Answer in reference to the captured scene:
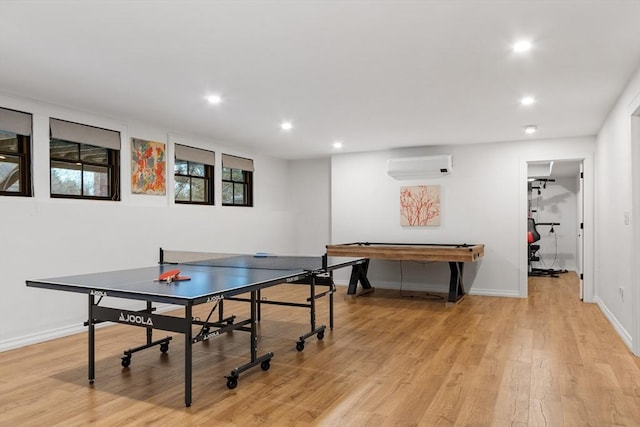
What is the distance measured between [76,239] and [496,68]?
4203 millimetres

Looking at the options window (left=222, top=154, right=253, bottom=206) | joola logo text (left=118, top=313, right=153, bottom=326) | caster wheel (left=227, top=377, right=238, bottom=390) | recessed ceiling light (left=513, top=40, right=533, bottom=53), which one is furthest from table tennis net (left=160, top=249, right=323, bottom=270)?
recessed ceiling light (left=513, top=40, right=533, bottom=53)

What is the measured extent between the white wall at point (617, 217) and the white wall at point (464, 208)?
100 cm

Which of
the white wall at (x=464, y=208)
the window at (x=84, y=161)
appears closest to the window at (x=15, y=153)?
the window at (x=84, y=161)

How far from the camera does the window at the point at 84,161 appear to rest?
4539 millimetres

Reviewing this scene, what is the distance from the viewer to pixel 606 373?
3.25 meters

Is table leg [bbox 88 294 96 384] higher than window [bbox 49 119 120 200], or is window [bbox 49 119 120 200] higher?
window [bbox 49 119 120 200]

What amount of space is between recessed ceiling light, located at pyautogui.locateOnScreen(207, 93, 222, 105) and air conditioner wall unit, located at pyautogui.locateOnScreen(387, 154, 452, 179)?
11.1 ft

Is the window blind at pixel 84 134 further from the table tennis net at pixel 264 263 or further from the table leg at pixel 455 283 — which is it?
the table leg at pixel 455 283

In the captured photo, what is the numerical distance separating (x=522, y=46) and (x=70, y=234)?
14.2 feet

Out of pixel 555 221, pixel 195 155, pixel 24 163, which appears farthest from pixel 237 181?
pixel 555 221

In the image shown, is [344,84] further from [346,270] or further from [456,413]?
[346,270]

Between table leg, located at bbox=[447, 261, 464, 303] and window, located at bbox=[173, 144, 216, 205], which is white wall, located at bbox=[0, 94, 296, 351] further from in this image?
table leg, located at bbox=[447, 261, 464, 303]

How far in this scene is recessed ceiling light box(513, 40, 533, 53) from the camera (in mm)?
2918

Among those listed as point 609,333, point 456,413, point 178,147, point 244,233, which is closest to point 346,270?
point 244,233
